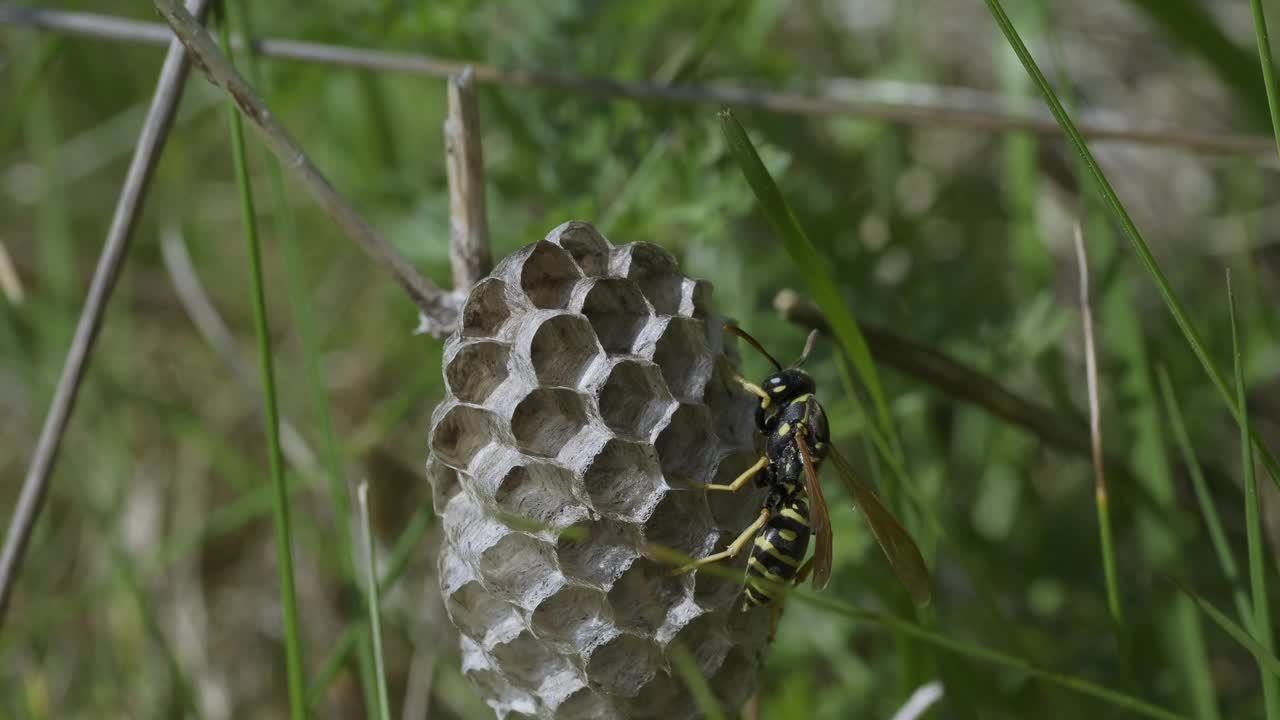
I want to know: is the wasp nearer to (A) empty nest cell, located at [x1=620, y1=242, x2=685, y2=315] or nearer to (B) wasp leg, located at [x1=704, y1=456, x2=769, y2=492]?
(B) wasp leg, located at [x1=704, y1=456, x2=769, y2=492]

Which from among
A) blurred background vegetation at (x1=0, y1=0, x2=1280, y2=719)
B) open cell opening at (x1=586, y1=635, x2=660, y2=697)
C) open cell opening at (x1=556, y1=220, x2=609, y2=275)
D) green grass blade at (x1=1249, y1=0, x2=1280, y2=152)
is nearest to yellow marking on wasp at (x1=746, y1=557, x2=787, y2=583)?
open cell opening at (x1=586, y1=635, x2=660, y2=697)

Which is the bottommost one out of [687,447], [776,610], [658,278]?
[776,610]

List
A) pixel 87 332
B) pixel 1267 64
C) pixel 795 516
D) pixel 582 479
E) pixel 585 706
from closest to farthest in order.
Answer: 1. pixel 582 479
2. pixel 585 706
3. pixel 1267 64
4. pixel 795 516
5. pixel 87 332

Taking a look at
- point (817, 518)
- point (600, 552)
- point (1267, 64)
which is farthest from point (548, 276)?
point (1267, 64)

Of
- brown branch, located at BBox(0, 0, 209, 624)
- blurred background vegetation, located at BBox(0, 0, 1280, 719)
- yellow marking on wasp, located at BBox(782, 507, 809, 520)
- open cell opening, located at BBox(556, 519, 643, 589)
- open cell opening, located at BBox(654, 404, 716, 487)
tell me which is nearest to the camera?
open cell opening, located at BBox(556, 519, 643, 589)

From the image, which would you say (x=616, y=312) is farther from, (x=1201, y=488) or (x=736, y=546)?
(x=1201, y=488)

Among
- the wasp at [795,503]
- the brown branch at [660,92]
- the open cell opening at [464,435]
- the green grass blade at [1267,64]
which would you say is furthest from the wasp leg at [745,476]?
the brown branch at [660,92]

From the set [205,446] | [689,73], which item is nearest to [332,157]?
[205,446]
